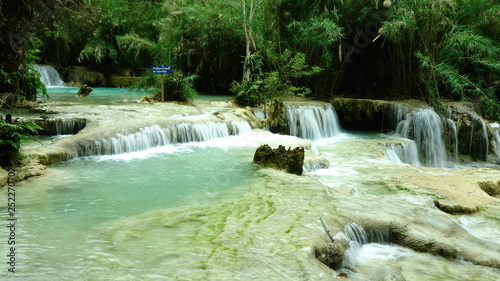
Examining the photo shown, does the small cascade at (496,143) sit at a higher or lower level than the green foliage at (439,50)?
lower

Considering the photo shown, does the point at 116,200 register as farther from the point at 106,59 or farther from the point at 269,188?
the point at 106,59

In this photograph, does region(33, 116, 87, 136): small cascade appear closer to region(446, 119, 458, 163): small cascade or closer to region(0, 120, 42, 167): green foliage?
region(0, 120, 42, 167): green foliage

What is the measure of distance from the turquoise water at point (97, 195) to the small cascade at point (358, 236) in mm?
1715

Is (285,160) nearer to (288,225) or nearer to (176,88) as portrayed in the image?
(288,225)

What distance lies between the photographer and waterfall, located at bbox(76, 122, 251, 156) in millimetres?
7977

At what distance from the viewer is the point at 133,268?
3.23m

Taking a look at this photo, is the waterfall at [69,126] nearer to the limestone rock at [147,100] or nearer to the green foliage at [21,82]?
the green foliage at [21,82]

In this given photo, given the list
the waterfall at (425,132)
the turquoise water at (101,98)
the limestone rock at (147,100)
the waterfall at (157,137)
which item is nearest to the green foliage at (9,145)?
the waterfall at (157,137)

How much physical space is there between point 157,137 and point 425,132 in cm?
894

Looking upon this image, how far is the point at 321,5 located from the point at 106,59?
14.6m

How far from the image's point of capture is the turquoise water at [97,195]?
11.3 feet

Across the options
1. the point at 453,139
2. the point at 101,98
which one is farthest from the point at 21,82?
the point at 453,139

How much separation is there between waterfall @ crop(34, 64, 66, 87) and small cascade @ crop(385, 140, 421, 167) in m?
18.1

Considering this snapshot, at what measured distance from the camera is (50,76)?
70.7 feet
